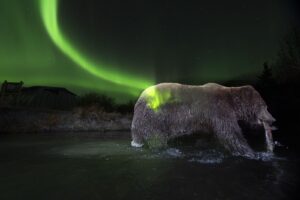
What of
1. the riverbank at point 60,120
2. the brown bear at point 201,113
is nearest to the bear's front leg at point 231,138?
the brown bear at point 201,113

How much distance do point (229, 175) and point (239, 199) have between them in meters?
1.85

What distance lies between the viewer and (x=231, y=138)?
10680 mm

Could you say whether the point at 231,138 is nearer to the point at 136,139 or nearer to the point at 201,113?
the point at 201,113

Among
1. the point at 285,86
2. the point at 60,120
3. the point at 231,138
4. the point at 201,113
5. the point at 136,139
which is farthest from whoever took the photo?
the point at 60,120

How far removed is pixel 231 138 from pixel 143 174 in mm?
3353

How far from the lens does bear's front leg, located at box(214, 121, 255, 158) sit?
34.8 feet

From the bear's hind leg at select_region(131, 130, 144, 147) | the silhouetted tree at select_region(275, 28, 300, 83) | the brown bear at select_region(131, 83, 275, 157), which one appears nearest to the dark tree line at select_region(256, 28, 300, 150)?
the silhouetted tree at select_region(275, 28, 300, 83)

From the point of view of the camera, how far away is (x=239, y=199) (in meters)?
6.25

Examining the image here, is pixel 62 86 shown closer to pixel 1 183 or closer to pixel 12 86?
pixel 12 86

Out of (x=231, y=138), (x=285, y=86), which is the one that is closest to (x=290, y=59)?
(x=285, y=86)

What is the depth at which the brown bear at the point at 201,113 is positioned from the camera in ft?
35.4

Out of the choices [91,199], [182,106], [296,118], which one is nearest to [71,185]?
[91,199]

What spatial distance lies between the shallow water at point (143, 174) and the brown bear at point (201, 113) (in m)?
0.53

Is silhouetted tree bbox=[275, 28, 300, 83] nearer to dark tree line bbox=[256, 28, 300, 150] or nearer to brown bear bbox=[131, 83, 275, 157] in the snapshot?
dark tree line bbox=[256, 28, 300, 150]
